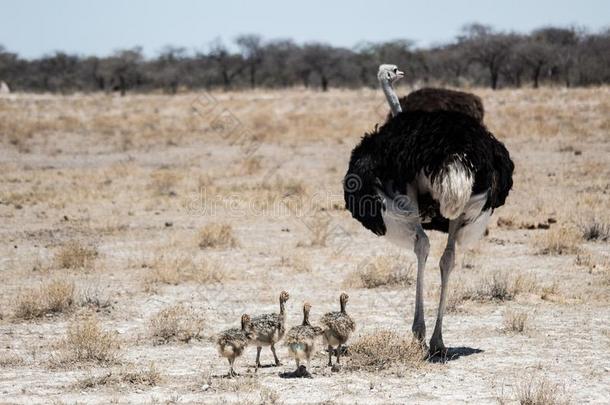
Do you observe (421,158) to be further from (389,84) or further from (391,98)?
(389,84)

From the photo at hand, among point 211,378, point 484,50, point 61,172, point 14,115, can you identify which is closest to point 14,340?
point 211,378

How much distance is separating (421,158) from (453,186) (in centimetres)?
33

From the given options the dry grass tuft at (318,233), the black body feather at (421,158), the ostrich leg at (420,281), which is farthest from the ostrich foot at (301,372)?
the dry grass tuft at (318,233)

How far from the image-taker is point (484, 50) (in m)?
54.9

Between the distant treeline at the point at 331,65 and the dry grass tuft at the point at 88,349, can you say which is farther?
the distant treeline at the point at 331,65

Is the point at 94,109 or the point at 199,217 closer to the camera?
the point at 199,217

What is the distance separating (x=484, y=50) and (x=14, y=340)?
50584mm

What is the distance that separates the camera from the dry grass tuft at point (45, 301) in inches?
320

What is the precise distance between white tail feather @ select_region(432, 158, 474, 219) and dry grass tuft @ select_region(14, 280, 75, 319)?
13.4ft

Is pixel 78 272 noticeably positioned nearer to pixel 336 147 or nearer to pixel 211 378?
pixel 211 378

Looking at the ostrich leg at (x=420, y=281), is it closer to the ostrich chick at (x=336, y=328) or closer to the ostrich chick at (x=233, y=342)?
the ostrich chick at (x=336, y=328)

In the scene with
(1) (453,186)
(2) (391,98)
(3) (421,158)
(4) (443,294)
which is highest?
(2) (391,98)

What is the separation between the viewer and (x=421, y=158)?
606cm

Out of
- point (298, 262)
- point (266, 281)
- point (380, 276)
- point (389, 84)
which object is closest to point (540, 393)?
point (389, 84)
